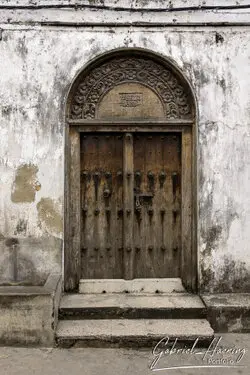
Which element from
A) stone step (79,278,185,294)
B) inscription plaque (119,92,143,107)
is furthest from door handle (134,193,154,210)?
inscription plaque (119,92,143,107)

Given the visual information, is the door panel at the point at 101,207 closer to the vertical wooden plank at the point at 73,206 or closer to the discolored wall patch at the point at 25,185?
the vertical wooden plank at the point at 73,206

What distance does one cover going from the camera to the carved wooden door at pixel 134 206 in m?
5.13

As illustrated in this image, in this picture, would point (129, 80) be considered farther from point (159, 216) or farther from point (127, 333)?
point (127, 333)

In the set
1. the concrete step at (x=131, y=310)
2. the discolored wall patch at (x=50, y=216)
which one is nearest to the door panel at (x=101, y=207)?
the discolored wall patch at (x=50, y=216)

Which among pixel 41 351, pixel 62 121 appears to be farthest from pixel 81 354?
pixel 62 121

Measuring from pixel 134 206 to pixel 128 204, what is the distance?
0.28 feet

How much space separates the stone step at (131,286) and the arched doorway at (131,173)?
71 millimetres

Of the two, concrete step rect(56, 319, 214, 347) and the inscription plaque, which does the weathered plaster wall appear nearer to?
the inscription plaque

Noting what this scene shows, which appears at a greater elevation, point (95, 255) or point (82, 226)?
point (82, 226)

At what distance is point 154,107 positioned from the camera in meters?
5.11

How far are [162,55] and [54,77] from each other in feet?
4.20

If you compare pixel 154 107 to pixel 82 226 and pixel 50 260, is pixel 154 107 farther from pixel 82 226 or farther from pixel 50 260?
pixel 50 260

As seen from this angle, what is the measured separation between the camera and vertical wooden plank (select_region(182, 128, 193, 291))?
5.07m

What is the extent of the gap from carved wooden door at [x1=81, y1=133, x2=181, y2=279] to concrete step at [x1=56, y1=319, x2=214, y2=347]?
99 cm
